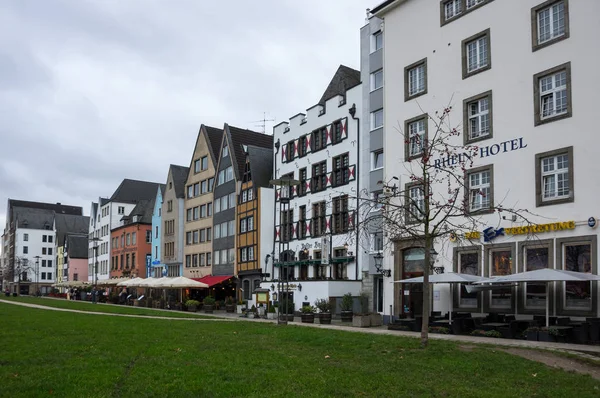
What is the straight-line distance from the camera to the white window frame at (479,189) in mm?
27547

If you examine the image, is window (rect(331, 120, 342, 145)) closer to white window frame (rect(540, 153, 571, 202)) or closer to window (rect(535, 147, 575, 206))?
window (rect(535, 147, 575, 206))

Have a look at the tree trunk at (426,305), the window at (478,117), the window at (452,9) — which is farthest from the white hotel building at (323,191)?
the tree trunk at (426,305)

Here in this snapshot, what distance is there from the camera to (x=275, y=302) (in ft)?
136

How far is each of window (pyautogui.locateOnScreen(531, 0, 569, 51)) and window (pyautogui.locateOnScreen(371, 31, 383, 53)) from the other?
1316cm

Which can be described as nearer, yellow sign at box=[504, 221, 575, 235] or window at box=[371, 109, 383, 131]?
yellow sign at box=[504, 221, 575, 235]

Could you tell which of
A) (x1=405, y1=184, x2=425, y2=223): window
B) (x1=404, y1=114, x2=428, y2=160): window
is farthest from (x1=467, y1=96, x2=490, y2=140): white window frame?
(x1=405, y1=184, x2=425, y2=223): window

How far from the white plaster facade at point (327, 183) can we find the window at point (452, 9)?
9.77m

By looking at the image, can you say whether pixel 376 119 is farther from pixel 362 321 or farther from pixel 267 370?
pixel 267 370

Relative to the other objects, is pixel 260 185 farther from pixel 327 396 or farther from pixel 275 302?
pixel 327 396

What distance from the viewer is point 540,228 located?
24844 millimetres

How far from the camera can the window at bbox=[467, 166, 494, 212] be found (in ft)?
90.2

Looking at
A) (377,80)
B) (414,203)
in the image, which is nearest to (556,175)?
(414,203)

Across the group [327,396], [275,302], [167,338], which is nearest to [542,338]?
[167,338]

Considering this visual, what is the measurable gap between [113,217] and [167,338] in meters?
81.2
